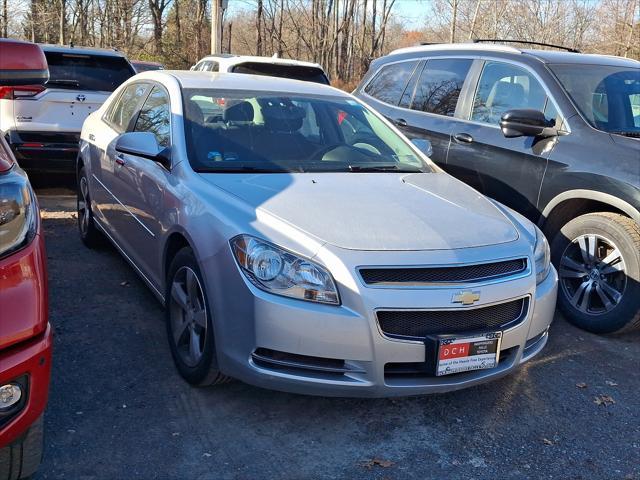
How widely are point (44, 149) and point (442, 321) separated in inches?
214

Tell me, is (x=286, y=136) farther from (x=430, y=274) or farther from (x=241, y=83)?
(x=430, y=274)

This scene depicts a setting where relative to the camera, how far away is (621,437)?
3150 millimetres

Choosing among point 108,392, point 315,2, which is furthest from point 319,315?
point 315,2

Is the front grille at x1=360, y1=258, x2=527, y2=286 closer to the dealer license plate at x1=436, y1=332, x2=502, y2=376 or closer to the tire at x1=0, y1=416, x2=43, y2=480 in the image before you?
the dealer license plate at x1=436, y1=332, x2=502, y2=376

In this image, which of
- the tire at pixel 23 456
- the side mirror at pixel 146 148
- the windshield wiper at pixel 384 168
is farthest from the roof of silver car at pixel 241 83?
the tire at pixel 23 456

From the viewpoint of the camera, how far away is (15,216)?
2.13 meters

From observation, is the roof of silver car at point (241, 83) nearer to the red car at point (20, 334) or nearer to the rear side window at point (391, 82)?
the rear side window at point (391, 82)

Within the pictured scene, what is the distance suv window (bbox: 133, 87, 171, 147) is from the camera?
12.8ft

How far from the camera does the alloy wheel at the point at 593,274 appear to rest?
4281mm

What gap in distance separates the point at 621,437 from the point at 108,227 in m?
3.71

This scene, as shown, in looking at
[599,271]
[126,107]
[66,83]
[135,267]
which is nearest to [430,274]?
[599,271]

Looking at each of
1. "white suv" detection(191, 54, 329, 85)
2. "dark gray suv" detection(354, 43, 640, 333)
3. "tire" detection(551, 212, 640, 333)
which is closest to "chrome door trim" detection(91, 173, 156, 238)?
"dark gray suv" detection(354, 43, 640, 333)

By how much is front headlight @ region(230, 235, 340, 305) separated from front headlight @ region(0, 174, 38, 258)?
911mm

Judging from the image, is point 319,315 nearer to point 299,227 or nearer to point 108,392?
point 299,227
